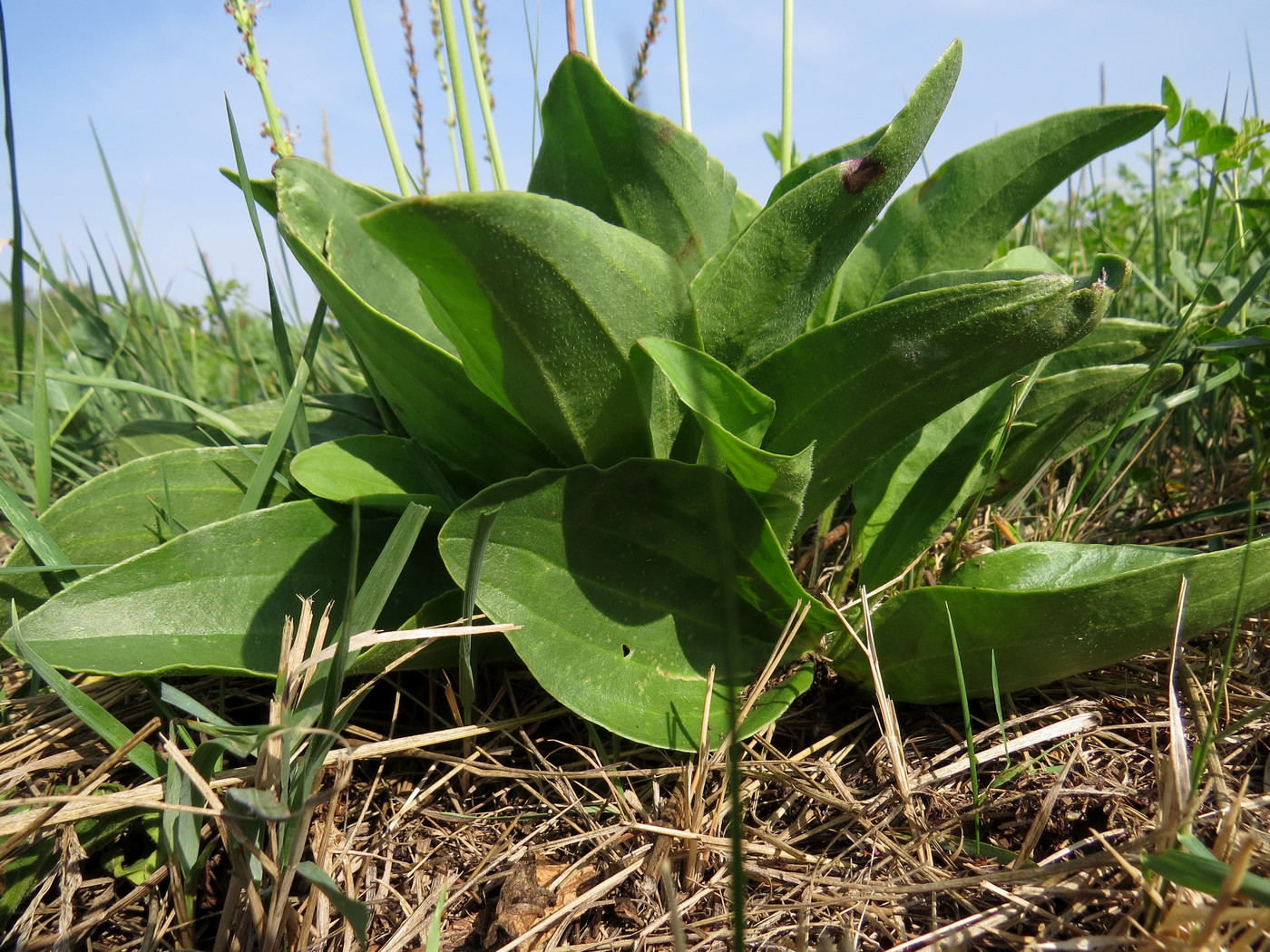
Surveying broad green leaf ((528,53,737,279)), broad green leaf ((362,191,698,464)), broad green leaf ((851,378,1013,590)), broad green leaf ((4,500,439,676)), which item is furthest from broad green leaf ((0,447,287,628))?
broad green leaf ((851,378,1013,590))

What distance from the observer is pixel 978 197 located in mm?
1074

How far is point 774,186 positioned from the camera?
108 centimetres

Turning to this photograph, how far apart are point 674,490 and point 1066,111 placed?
668 mm

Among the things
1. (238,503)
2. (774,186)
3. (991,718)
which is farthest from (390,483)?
(991,718)

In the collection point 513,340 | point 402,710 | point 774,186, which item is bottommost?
point 402,710

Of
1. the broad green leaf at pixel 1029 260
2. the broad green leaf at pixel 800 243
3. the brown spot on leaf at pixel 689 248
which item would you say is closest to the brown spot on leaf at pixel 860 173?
the broad green leaf at pixel 800 243

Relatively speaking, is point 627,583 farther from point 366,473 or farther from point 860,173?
point 860,173

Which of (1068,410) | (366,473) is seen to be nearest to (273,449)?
(366,473)

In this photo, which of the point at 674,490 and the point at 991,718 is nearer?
the point at 674,490

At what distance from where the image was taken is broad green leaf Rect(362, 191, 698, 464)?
27.1 inches

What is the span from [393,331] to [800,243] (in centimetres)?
45

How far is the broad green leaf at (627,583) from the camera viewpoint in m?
0.87

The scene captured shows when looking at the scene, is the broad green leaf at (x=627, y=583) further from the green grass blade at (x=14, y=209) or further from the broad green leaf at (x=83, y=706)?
the green grass blade at (x=14, y=209)

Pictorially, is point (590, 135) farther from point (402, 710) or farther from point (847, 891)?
point (847, 891)
